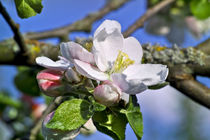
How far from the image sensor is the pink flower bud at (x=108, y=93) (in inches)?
26.2

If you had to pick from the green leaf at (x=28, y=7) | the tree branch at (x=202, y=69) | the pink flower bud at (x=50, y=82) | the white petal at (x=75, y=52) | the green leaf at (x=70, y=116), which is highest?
the green leaf at (x=28, y=7)

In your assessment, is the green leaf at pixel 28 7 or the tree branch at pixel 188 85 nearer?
the green leaf at pixel 28 7

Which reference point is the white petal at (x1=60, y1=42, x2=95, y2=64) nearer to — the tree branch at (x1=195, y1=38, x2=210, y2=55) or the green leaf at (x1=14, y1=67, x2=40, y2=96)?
the tree branch at (x1=195, y1=38, x2=210, y2=55)

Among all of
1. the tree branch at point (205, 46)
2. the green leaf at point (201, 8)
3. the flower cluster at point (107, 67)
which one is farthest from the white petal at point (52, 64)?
the green leaf at point (201, 8)

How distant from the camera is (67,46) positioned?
2.28ft

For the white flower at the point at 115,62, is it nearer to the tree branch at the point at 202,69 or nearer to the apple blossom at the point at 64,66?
the apple blossom at the point at 64,66

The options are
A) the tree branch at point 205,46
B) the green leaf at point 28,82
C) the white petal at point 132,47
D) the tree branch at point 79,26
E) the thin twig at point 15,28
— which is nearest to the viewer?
the white petal at point 132,47

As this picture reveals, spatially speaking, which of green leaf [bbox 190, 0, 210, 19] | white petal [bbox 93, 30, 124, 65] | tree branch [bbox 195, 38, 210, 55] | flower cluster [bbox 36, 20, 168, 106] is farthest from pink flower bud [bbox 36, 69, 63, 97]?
green leaf [bbox 190, 0, 210, 19]

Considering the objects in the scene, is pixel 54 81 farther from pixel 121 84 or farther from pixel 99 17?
pixel 99 17

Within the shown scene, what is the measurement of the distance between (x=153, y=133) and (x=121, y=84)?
3871 millimetres

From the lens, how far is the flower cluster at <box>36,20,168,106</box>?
673 mm

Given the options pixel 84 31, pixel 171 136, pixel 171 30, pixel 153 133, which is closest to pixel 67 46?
pixel 84 31

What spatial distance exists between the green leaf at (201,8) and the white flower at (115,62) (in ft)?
2.07

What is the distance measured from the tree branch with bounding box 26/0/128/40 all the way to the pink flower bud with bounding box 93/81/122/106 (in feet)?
3.54
